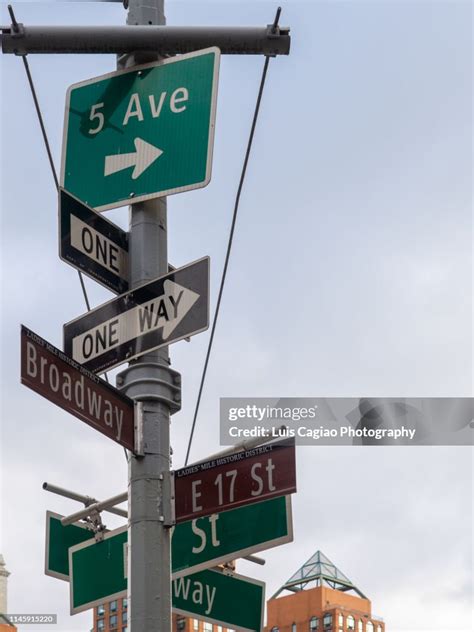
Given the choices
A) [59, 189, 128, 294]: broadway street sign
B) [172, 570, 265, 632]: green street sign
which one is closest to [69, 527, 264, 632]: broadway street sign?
[172, 570, 265, 632]: green street sign

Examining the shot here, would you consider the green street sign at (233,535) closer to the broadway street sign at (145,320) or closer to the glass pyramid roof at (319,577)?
the broadway street sign at (145,320)

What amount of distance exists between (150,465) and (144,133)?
191cm

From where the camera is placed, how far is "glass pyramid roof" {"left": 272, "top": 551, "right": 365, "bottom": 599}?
123750mm

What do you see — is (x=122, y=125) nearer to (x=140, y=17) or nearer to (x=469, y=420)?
(x=140, y=17)

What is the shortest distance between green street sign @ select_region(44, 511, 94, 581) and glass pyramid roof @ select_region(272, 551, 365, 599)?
11617 cm

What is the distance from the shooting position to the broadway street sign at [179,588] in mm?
8711

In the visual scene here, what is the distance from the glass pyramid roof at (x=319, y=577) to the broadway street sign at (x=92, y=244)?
389 feet

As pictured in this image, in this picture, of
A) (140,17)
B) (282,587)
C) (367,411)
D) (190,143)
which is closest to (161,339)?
(190,143)

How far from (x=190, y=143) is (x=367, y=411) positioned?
12422mm

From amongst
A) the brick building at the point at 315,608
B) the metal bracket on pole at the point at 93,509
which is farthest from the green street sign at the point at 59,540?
the brick building at the point at 315,608

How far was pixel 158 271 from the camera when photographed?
7.16m

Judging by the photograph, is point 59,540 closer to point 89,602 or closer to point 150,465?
point 89,602

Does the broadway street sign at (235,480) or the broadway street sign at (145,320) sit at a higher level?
the broadway street sign at (145,320)

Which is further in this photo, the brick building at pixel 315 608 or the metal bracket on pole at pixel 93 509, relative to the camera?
the brick building at pixel 315 608
